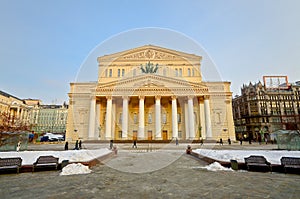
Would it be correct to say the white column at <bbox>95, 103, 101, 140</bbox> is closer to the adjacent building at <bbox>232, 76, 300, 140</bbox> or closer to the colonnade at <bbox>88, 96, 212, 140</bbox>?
the colonnade at <bbox>88, 96, 212, 140</bbox>

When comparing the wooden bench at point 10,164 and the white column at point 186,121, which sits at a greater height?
the white column at point 186,121

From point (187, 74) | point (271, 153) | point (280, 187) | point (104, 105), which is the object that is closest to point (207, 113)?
point (187, 74)

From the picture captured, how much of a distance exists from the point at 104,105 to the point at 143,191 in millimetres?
39513

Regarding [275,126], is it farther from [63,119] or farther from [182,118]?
[63,119]

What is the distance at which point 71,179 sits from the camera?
24.2 ft

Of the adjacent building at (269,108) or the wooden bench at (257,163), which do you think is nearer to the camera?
the wooden bench at (257,163)

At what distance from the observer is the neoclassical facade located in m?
39.6

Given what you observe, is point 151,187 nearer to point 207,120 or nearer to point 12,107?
point 207,120

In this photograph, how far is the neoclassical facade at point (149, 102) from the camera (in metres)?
39.6

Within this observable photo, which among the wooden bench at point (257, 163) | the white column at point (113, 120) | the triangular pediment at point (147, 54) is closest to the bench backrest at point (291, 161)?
the wooden bench at point (257, 163)

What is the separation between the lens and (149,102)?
146 feet

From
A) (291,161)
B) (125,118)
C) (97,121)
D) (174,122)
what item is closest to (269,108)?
(174,122)

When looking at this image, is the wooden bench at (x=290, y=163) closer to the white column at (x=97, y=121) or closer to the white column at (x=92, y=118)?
the white column at (x=97, y=121)

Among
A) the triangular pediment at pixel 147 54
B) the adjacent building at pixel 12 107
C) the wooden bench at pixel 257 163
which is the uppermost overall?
the triangular pediment at pixel 147 54
